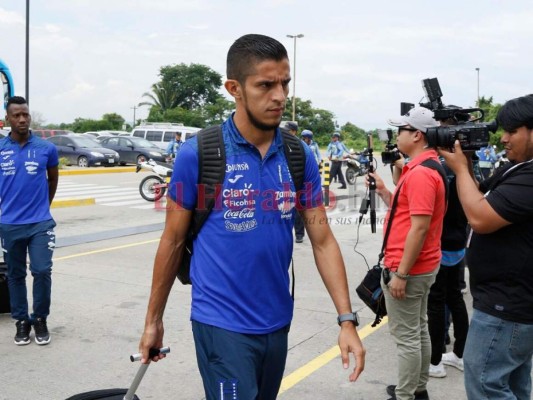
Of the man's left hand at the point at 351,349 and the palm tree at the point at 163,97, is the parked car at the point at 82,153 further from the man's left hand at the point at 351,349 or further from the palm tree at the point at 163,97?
the palm tree at the point at 163,97

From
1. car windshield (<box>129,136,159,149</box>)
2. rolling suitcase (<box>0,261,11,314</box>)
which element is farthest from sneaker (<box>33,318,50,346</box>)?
car windshield (<box>129,136,159,149</box>)

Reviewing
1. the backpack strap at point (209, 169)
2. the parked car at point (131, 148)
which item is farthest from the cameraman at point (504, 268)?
the parked car at point (131, 148)

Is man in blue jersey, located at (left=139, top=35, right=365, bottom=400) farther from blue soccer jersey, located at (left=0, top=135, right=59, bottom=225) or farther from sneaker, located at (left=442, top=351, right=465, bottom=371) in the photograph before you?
blue soccer jersey, located at (left=0, top=135, right=59, bottom=225)

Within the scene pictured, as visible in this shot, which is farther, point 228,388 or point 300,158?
point 300,158

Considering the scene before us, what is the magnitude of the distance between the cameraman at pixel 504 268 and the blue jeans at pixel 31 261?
3.40 metres

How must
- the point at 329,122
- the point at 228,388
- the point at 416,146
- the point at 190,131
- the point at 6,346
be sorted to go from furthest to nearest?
1. the point at 329,122
2. the point at 190,131
3. the point at 6,346
4. the point at 416,146
5. the point at 228,388

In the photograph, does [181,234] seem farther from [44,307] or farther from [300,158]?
[44,307]

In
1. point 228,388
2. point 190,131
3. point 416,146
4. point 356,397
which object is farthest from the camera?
point 190,131

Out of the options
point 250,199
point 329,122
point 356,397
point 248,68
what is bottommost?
point 356,397

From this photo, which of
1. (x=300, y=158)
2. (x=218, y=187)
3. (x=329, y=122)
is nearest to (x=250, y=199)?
(x=218, y=187)

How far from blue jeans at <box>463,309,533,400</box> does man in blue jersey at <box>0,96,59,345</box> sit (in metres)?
3.43

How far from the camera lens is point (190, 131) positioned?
29281 millimetres

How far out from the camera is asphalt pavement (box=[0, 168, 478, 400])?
13.8 ft

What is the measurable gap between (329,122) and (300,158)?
209 ft
